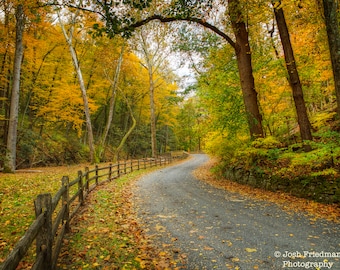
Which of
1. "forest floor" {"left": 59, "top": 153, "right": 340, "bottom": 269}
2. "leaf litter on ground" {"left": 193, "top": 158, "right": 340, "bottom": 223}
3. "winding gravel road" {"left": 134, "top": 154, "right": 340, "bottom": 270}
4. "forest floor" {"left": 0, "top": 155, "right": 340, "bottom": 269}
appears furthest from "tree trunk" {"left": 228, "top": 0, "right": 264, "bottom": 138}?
"winding gravel road" {"left": 134, "top": 154, "right": 340, "bottom": 270}

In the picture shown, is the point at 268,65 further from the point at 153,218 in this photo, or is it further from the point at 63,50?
the point at 63,50

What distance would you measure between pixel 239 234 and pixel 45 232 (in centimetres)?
372

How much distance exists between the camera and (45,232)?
3.33 metres

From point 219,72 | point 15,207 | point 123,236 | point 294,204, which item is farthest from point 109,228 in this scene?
point 219,72

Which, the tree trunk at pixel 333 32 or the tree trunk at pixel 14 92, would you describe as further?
the tree trunk at pixel 14 92

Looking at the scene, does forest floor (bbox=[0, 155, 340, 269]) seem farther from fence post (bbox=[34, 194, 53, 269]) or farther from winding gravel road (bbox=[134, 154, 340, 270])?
fence post (bbox=[34, 194, 53, 269])

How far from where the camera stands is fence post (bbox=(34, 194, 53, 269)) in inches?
125

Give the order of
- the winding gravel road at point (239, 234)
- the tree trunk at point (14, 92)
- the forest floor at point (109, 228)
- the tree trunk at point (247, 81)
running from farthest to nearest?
the tree trunk at point (14, 92) < the tree trunk at point (247, 81) < the forest floor at point (109, 228) < the winding gravel road at point (239, 234)

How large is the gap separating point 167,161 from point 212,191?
18.5m

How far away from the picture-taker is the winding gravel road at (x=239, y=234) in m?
3.78

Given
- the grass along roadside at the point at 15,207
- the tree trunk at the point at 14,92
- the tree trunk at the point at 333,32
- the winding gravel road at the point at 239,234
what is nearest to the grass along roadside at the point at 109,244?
the winding gravel road at the point at 239,234

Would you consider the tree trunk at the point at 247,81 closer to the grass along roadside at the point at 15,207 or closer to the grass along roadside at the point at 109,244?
the grass along roadside at the point at 109,244

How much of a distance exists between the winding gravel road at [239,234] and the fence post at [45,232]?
6.64ft

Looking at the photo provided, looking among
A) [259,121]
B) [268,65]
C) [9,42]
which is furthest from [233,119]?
[9,42]
